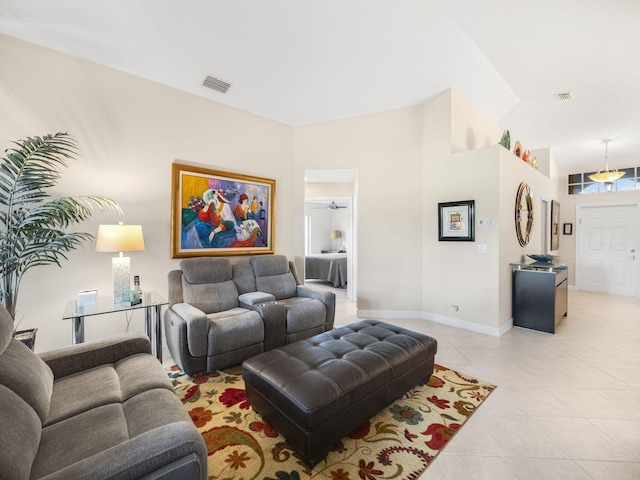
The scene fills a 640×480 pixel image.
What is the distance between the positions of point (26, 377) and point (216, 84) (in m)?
3.09

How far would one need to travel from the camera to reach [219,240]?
3.55 metres

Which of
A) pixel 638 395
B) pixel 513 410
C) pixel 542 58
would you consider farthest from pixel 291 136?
pixel 638 395

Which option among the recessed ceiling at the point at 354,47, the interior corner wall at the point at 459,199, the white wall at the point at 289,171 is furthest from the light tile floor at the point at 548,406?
the recessed ceiling at the point at 354,47

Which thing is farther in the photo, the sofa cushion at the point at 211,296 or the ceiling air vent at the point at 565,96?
the ceiling air vent at the point at 565,96

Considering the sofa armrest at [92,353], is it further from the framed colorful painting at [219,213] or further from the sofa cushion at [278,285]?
the sofa cushion at [278,285]

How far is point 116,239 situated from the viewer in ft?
7.86

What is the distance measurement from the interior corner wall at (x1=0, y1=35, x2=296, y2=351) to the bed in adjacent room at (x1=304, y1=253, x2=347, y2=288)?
387cm

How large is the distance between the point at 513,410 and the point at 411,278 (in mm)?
2279

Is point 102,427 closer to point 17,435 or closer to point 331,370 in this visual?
point 17,435

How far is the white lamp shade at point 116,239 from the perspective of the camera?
2371 millimetres

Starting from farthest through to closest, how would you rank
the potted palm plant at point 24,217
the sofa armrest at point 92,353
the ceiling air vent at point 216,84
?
the ceiling air vent at point 216,84
the potted palm plant at point 24,217
the sofa armrest at point 92,353

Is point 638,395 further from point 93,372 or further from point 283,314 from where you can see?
point 93,372

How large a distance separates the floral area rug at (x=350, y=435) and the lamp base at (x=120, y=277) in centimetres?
93

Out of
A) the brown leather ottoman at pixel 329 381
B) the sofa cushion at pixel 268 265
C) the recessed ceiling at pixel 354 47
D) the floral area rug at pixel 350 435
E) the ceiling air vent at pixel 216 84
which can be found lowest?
the floral area rug at pixel 350 435
